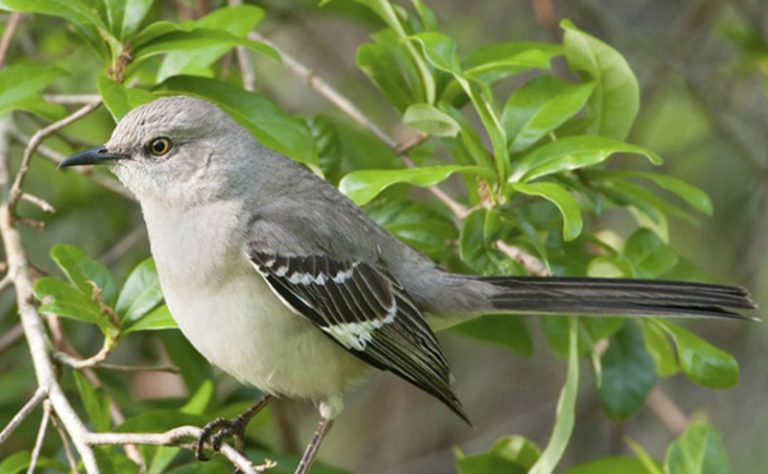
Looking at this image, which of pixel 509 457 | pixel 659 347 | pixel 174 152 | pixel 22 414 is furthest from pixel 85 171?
pixel 659 347

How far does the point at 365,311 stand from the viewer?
3.28m

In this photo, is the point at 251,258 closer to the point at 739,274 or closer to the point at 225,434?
the point at 225,434

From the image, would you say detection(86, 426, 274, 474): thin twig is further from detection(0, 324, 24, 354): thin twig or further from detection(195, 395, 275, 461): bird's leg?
detection(0, 324, 24, 354): thin twig

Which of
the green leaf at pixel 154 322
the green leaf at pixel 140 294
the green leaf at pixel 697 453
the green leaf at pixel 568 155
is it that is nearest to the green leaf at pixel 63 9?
the green leaf at pixel 140 294

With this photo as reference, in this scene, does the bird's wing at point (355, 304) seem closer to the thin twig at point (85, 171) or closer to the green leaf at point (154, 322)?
the green leaf at point (154, 322)

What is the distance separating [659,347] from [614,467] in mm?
389

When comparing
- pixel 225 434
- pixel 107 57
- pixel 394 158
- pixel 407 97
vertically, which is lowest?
pixel 225 434

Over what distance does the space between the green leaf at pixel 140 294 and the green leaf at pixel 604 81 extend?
1335 mm

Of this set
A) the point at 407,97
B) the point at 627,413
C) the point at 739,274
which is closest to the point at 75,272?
the point at 407,97

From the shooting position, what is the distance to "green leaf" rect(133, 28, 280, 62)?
304 centimetres

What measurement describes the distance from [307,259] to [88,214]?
2049 mm

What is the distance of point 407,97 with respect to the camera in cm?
344

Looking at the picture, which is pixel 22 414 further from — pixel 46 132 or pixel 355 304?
pixel 355 304

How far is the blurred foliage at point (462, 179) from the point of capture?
119 inches
